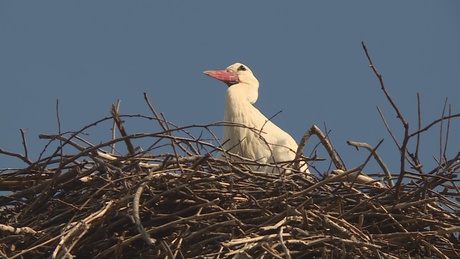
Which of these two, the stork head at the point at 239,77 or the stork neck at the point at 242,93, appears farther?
the stork head at the point at 239,77

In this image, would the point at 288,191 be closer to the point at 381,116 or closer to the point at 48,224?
the point at 381,116

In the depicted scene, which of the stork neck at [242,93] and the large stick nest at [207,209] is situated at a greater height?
the stork neck at [242,93]

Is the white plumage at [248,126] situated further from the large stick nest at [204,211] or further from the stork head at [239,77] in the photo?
the large stick nest at [204,211]

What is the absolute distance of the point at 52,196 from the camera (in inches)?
146


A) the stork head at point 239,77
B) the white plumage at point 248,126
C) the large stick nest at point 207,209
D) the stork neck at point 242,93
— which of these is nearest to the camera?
the large stick nest at point 207,209

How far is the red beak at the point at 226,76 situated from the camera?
20.5 ft

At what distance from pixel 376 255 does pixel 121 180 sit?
2.96ft

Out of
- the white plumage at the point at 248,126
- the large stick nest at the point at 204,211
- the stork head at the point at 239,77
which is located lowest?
the large stick nest at the point at 204,211

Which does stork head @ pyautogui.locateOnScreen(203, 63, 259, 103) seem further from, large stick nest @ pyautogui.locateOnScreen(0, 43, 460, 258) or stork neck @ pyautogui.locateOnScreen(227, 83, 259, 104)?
large stick nest @ pyautogui.locateOnScreen(0, 43, 460, 258)

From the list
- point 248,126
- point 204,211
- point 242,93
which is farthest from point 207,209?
point 242,93

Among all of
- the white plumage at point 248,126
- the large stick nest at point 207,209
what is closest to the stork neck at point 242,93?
the white plumage at point 248,126

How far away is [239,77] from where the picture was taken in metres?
6.27

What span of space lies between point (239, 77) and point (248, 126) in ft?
3.55

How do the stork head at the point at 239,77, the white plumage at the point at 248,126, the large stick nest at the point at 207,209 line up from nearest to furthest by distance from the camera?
the large stick nest at the point at 207,209 < the white plumage at the point at 248,126 < the stork head at the point at 239,77
